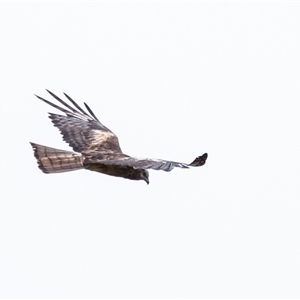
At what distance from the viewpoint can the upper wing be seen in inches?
746

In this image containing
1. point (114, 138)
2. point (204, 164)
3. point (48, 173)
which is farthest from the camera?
point (114, 138)

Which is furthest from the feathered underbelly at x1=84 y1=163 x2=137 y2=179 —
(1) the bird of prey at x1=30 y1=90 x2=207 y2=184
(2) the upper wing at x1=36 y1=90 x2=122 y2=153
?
(2) the upper wing at x1=36 y1=90 x2=122 y2=153

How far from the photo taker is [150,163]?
52.9 ft

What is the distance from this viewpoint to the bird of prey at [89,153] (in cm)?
1644

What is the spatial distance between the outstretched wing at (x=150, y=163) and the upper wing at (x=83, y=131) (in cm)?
131

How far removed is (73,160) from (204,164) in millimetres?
2813

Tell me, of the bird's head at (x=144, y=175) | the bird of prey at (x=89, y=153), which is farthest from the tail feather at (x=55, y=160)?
the bird's head at (x=144, y=175)

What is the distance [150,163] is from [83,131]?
12.3 ft

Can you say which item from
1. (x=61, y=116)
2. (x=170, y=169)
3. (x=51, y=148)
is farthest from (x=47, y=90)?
(x=170, y=169)

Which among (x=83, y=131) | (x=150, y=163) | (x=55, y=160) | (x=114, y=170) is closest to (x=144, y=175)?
(x=114, y=170)

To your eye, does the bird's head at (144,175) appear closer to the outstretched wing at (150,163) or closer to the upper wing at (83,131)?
the outstretched wing at (150,163)

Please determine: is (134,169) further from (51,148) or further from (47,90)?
(47,90)

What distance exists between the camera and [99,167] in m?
17.5

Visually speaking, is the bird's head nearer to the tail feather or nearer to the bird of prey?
the bird of prey
